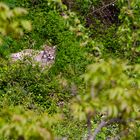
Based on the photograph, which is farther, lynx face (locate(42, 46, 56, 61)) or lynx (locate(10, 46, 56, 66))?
lynx face (locate(42, 46, 56, 61))

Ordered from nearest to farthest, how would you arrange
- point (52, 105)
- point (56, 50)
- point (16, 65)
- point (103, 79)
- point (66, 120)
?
point (103, 79), point (66, 120), point (52, 105), point (16, 65), point (56, 50)

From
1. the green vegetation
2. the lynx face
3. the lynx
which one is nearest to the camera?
the green vegetation

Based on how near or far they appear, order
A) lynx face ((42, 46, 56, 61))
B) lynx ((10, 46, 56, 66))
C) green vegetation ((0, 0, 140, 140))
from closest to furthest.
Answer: green vegetation ((0, 0, 140, 140)) → lynx ((10, 46, 56, 66)) → lynx face ((42, 46, 56, 61))

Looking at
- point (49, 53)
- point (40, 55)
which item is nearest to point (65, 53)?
point (49, 53)

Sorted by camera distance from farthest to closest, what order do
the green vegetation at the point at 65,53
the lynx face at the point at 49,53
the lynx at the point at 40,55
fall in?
the lynx face at the point at 49,53 < the lynx at the point at 40,55 < the green vegetation at the point at 65,53

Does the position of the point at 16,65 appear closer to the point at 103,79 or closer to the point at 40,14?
the point at 40,14

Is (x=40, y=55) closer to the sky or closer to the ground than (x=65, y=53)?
closer to the ground

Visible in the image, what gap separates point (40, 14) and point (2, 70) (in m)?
1.72

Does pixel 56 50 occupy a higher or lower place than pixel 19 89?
higher

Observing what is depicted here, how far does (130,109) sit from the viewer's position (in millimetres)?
2695

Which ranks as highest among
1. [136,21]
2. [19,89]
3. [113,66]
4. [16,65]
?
[136,21]

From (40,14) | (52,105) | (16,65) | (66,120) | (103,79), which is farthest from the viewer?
(40,14)

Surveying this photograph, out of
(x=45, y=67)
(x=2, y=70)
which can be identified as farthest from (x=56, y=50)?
(x=2, y=70)

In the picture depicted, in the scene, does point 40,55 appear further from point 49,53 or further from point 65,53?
point 65,53
